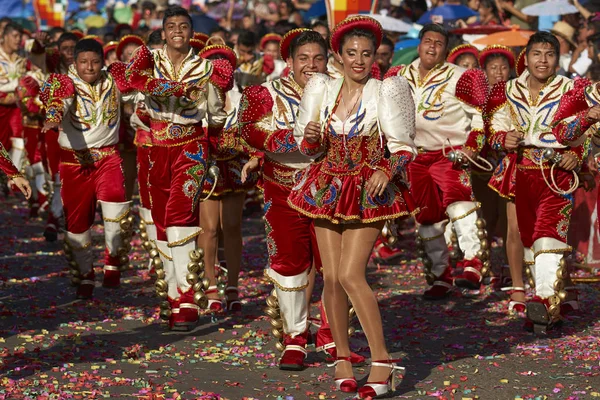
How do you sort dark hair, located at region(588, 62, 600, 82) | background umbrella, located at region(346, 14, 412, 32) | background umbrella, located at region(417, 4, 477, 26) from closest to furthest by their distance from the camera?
dark hair, located at region(588, 62, 600, 82) → background umbrella, located at region(346, 14, 412, 32) → background umbrella, located at region(417, 4, 477, 26)

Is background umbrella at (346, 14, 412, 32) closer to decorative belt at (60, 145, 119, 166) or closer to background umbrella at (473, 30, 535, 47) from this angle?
background umbrella at (473, 30, 535, 47)

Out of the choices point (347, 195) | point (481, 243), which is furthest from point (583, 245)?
point (347, 195)

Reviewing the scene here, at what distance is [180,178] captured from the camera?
31.5 feet

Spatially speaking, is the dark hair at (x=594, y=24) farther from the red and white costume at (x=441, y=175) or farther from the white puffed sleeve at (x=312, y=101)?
the white puffed sleeve at (x=312, y=101)

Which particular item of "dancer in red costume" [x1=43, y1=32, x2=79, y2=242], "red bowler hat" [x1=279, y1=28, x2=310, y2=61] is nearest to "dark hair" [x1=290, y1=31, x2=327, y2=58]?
"red bowler hat" [x1=279, y1=28, x2=310, y2=61]

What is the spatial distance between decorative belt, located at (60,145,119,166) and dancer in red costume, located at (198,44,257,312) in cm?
100

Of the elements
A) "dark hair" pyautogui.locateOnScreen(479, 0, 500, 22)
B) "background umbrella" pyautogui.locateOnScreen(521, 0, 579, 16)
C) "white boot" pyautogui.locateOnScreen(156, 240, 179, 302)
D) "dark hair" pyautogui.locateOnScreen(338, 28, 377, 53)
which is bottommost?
"white boot" pyautogui.locateOnScreen(156, 240, 179, 302)

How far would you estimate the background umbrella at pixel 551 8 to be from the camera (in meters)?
17.1

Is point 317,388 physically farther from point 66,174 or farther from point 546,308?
point 66,174

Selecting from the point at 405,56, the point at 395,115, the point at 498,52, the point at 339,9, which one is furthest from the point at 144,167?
the point at 405,56

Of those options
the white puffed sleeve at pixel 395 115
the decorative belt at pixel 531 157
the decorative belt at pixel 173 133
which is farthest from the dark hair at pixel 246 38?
the white puffed sleeve at pixel 395 115

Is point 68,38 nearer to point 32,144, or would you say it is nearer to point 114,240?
point 32,144

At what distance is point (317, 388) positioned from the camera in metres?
7.76

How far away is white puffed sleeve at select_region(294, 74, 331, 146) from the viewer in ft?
24.4
